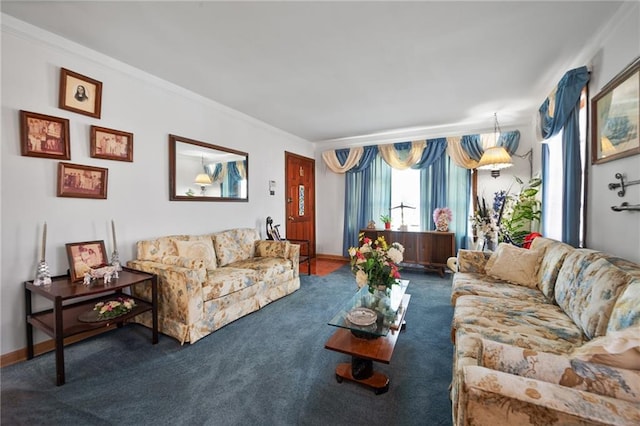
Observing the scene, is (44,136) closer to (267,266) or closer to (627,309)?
(267,266)

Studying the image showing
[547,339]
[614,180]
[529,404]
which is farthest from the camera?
[614,180]

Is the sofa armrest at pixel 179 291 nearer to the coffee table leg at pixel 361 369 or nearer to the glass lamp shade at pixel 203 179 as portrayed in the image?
the glass lamp shade at pixel 203 179

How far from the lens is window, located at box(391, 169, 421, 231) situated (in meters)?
5.03

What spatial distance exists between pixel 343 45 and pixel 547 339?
2.55 metres

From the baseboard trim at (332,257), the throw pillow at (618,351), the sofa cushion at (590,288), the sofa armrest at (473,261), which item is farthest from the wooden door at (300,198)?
the throw pillow at (618,351)

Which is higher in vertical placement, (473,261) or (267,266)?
(473,261)

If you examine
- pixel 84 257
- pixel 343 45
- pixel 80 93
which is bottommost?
pixel 84 257

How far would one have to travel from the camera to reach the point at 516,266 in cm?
254

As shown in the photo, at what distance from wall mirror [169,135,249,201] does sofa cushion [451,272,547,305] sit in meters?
3.08

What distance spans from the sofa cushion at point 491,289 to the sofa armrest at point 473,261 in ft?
0.69

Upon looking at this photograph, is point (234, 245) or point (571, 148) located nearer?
point (571, 148)

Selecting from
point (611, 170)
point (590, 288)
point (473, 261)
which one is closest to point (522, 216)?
point (473, 261)

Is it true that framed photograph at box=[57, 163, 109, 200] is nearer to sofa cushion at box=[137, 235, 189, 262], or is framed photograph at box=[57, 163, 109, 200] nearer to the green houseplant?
sofa cushion at box=[137, 235, 189, 262]

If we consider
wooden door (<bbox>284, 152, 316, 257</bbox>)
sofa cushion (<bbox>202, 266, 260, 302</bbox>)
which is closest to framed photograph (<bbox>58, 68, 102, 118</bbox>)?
sofa cushion (<bbox>202, 266, 260, 302</bbox>)
